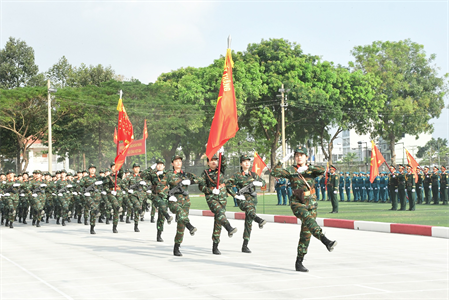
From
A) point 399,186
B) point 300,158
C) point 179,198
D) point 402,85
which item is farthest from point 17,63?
point 300,158

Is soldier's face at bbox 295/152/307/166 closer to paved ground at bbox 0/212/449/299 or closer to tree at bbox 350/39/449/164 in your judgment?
paved ground at bbox 0/212/449/299

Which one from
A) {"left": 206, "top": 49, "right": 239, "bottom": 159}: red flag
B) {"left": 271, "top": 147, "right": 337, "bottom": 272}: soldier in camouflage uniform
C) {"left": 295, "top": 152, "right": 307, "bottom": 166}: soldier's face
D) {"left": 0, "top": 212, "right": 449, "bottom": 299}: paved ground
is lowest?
{"left": 0, "top": 212, "right": 449, "bottom": 299}: paved ground

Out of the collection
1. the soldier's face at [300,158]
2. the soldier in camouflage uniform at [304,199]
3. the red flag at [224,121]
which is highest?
the red flag at [224,121]

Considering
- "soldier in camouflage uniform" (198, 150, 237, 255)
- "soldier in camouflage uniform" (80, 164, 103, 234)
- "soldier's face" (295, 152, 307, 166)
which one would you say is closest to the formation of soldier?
"soldier in camouflage uniform" (80, 164, 103, 234)

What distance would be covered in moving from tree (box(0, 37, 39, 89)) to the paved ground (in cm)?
4301

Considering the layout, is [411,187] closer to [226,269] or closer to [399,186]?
[399,186]

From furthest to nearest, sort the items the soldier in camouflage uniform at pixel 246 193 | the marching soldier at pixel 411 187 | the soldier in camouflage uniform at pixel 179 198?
the marching soldier at pixel 411 187, the soldier in camouflage uniform at pixel 246 193, the soldier in camouflage uniform at pixel 179 198

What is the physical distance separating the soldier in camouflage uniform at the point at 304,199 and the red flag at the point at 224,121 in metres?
2.20

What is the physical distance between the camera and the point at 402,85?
50062mm

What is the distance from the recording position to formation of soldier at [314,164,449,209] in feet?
65.0

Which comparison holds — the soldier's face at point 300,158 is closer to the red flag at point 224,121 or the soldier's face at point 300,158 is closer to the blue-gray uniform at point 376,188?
Answer: the red flag at point 224,121

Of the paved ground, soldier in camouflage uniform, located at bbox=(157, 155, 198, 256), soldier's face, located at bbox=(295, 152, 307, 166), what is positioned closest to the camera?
the paved ground

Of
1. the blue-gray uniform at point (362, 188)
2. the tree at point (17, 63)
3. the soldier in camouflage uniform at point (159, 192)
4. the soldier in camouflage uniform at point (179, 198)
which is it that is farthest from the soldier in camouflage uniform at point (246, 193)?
the tree at point (17, 63)

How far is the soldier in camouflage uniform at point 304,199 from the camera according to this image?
7809mm
